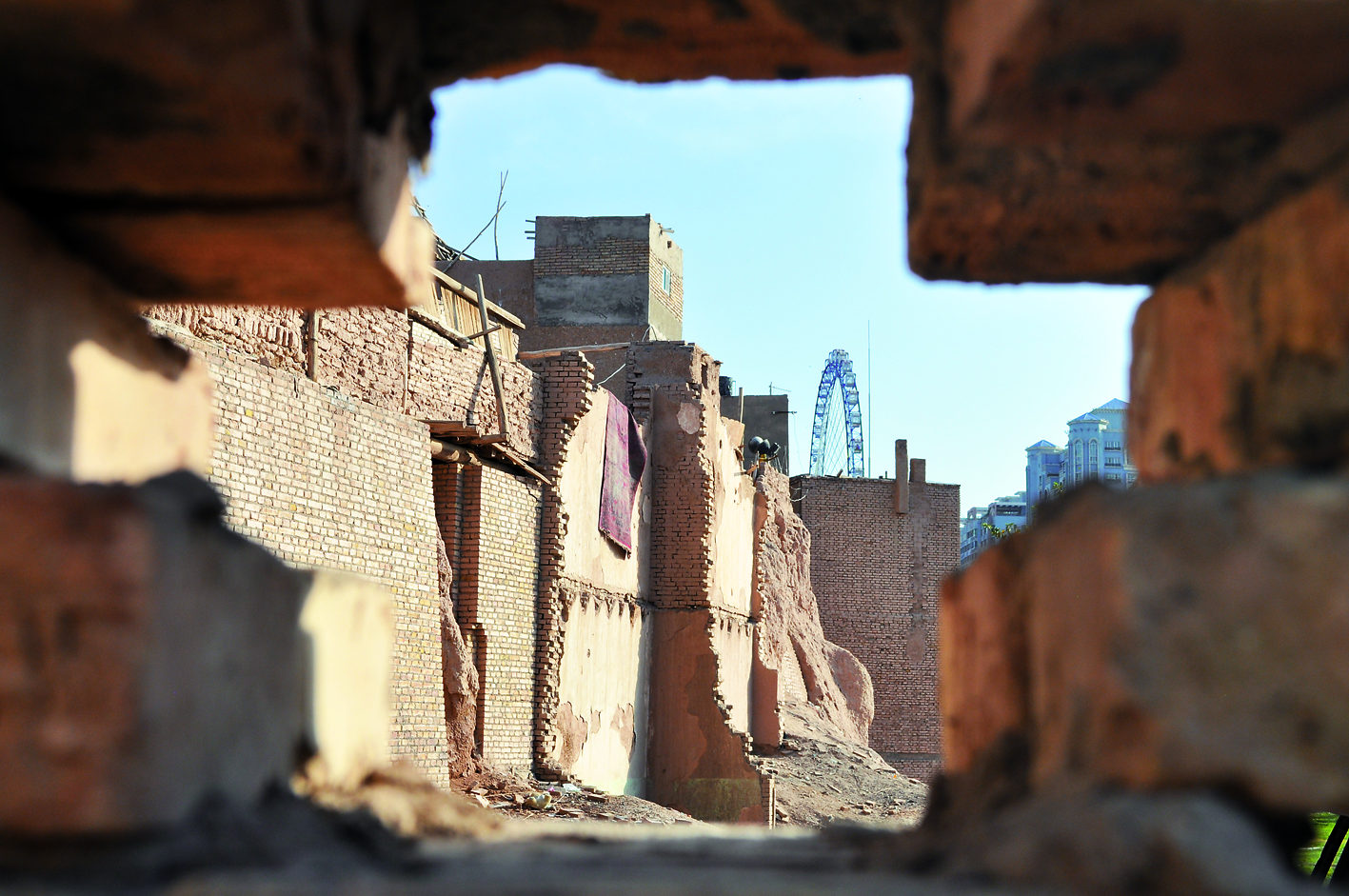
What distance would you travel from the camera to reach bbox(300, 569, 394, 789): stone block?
2.47m

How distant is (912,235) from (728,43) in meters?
0.50

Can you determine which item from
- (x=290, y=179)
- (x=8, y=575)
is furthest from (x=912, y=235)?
(x=8, y=575)

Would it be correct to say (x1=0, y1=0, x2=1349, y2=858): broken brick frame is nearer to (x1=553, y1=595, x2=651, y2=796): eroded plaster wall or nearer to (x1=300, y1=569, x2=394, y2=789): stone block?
(x1=300, y1=569, x2=394, y2=789): stone block

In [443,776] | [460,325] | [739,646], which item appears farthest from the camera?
[739,646]

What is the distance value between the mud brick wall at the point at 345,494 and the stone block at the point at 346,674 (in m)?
5.59

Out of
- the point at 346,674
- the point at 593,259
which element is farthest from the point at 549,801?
the point at 593,259

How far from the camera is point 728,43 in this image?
2.39 m

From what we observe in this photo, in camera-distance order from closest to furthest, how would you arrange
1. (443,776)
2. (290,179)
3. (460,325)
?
(290,179) → (443,776) → (460,325)

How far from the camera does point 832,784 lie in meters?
19.9

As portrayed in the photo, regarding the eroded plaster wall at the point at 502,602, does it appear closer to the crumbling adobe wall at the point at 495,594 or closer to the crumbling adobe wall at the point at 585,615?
the crumbling adobe wall at the point at 495,594

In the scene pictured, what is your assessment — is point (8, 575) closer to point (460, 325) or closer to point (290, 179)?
point (290, 179)

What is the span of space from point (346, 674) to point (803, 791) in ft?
56.5

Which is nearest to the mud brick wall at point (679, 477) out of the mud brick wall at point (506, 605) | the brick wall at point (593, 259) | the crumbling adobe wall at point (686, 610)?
the crumbling adobe wall at point (686, 610)

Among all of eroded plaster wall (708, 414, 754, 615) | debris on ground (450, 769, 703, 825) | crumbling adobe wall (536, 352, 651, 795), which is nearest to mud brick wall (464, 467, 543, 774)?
crumbling adobe wall (536, 352, 651, 795)
